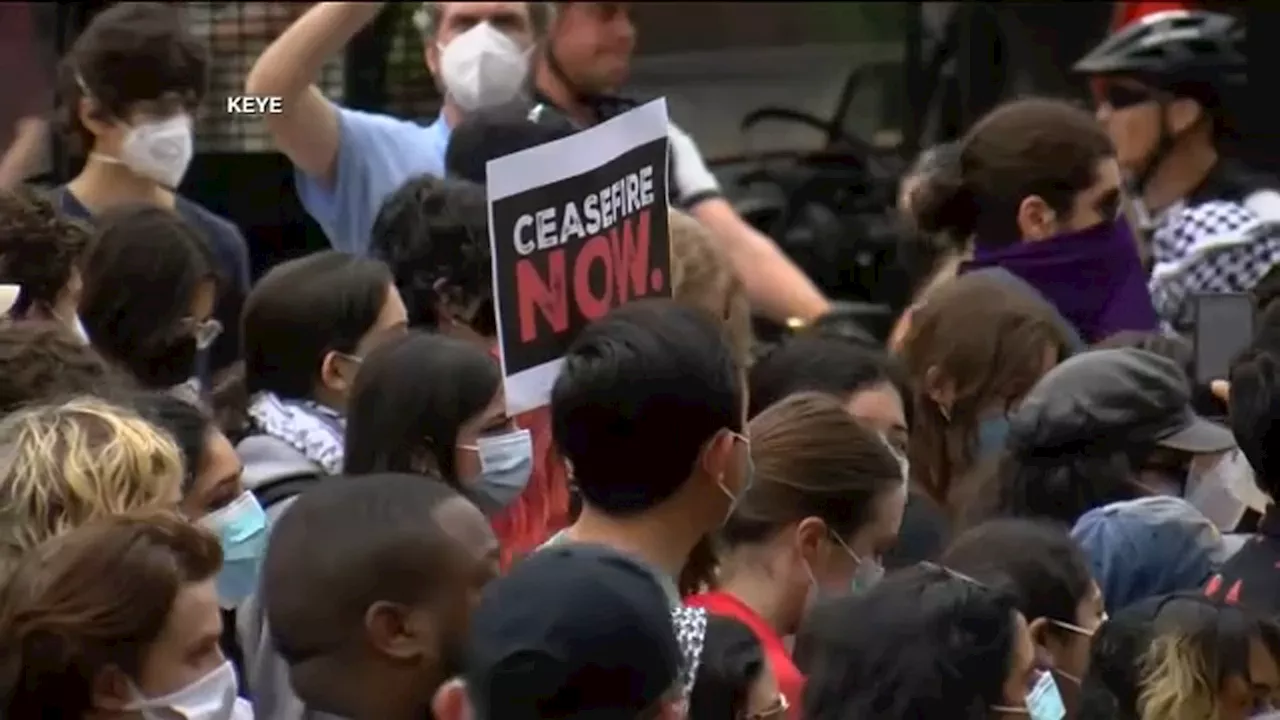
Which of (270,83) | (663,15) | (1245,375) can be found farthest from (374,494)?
(663,15)

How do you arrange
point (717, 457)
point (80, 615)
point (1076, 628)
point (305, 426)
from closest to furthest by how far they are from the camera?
point (80, 615) < point (717, 457) < point (1076, 628) < point (305, 426)

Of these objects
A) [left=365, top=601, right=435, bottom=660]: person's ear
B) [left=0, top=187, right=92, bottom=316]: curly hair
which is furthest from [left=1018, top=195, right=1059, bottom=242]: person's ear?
[left=365, top=601, right=435, bottom=660]: person's ear

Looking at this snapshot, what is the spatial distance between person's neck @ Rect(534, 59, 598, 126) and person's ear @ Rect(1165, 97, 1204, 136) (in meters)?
1.73

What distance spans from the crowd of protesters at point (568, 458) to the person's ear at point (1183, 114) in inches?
41.8

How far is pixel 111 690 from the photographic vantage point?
2.94 metres

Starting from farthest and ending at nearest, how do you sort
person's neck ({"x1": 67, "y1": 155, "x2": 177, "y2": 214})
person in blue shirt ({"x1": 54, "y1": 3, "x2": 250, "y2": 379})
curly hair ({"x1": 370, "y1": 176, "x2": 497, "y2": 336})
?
person's neck ({"x1": 67, "y1": 155, "x2": 177, "y2": 214}) < person in blue shirt ({"x1": 54, "y1": 3, "x2": 250, "y2": 379}) < curly hair ({"x1": 370, "y1": 176, "x2": 497, "y2": 336})

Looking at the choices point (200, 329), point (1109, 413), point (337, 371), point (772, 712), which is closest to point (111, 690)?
point (772, 712)

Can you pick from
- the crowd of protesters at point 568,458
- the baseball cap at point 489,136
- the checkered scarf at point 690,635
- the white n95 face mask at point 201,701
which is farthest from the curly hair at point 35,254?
the checkered scarf at point 690,635

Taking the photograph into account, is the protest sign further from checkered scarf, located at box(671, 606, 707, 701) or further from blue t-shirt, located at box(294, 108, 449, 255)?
blue t-shirt, located at box(294, 108, 449, 255)

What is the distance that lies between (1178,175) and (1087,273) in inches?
53.6

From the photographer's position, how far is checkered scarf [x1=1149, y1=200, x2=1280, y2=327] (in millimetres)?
6574

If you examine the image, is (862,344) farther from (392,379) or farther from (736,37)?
(736,37)

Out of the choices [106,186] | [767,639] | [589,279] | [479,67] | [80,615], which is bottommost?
[106,186]

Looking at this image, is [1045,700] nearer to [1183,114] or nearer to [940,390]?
[940,390]
